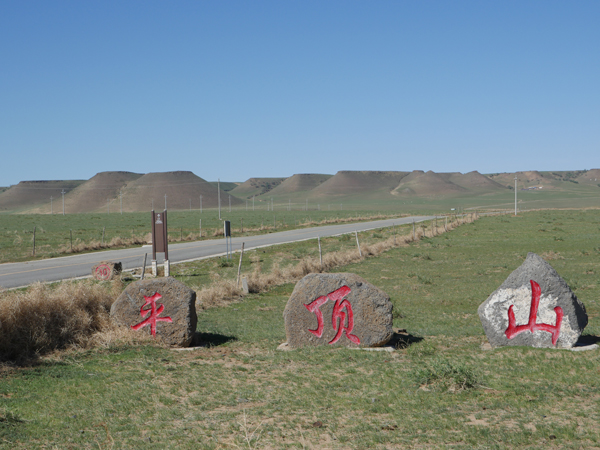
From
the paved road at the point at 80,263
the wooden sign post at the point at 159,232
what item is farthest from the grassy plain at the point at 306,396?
the paved road at the point at 80,263

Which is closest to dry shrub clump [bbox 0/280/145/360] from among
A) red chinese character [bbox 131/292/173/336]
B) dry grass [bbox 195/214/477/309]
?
red chinese character [bbox 131/292/173/336]

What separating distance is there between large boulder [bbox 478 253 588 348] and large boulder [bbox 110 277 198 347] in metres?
5.55

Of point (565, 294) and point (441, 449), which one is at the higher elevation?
Answer: point (565, 294)

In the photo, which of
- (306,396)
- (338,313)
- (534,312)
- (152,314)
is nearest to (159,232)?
(152,314)

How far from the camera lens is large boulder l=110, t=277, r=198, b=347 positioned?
1094 centimetres

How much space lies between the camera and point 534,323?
395 inches

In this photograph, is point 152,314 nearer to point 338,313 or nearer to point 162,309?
point 162,309

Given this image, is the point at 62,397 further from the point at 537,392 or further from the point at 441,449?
the point at 537,392

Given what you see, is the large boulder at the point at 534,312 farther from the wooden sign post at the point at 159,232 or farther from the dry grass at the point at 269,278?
the wooden sign post at the point at 159,232

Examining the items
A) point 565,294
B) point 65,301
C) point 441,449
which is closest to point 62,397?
point 65,301

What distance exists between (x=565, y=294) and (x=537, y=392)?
269 cm

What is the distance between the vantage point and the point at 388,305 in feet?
34.2

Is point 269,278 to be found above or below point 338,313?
below

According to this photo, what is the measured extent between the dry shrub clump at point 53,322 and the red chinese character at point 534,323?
712 centimetres
